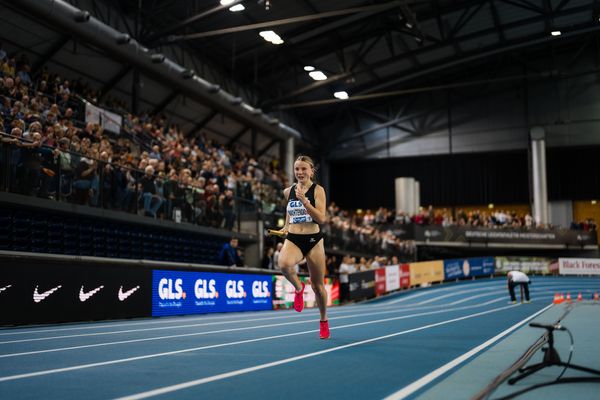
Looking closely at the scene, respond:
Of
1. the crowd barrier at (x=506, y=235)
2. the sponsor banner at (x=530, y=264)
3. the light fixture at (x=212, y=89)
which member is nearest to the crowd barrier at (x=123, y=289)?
the light fixture at (x=212, y=89)

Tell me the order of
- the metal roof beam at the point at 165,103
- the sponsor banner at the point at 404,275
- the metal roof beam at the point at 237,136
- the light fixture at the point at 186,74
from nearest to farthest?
1. the light fixture at the point at 186,74
2. the metal roof beam at the point at 165,103
3. the sponsor banner at the point at 404,275
4. the metal roof beam at the point at 237,136

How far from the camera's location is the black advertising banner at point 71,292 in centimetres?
1151

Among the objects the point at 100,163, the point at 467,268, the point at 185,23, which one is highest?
the point at 185,23

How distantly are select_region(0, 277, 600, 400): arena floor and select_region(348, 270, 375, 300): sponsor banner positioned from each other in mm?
14778

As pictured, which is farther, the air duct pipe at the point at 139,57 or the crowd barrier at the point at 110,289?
the air duct pipe at the point at 139,57

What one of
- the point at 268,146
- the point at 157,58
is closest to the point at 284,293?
the point at 157,58

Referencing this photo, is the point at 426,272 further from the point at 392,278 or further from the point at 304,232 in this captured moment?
the point at 304,232

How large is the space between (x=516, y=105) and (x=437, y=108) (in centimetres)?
578

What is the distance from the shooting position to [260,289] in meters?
20.1

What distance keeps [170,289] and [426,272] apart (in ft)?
74.2

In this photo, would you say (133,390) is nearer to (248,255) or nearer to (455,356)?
(455,356)

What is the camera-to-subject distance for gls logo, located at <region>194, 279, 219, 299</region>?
16.8 meters

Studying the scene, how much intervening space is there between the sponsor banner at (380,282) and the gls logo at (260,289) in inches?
354

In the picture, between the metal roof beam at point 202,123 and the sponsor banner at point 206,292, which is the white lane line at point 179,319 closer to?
the sponsor banner at point 206,292
